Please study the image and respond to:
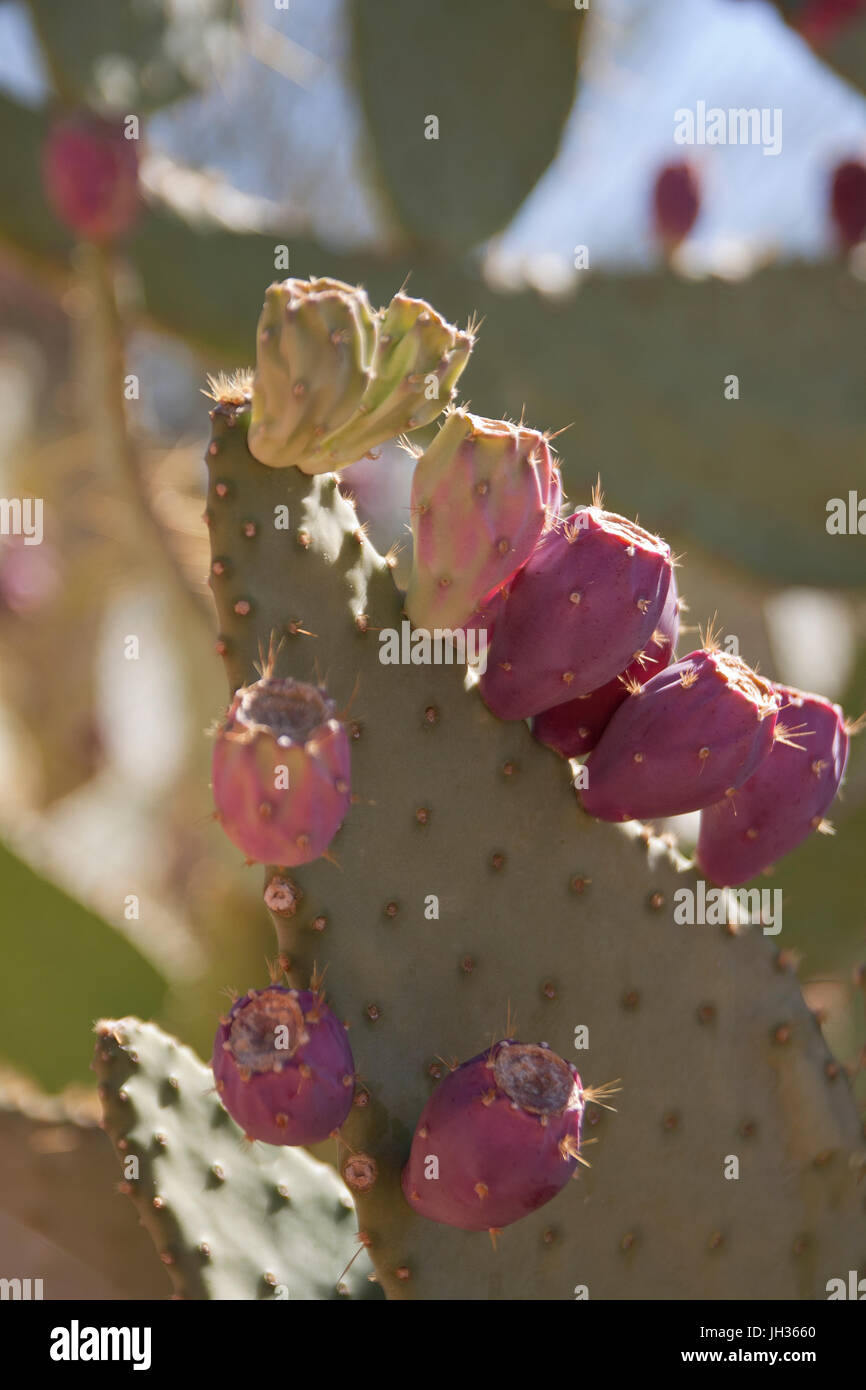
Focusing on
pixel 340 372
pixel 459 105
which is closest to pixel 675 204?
pixel 459 105

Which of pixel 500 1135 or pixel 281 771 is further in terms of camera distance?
pixel 500 1135

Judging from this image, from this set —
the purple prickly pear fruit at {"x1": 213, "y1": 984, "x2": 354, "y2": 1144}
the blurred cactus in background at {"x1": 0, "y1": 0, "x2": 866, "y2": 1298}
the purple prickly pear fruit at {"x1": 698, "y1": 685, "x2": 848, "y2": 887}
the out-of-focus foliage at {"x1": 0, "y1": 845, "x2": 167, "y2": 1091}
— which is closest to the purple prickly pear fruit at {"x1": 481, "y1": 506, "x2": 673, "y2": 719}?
the blurred cactus in background at {"x1": 0, "y1": 0, "x2": 866, "y2": 1298}

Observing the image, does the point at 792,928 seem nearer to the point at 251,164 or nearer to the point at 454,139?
the point at 454,139

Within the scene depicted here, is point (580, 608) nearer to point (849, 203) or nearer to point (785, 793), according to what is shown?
point (785, 793)

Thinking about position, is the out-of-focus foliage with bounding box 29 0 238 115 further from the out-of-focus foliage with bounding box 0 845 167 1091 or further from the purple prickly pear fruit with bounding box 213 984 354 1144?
the purple prickly pear fruit with bounding box 213 984 354 1144
